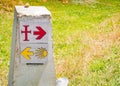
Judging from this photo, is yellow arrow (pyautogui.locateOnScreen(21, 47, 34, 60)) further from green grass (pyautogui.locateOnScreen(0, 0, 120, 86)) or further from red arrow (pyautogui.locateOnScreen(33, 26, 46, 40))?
green grass (pyautogui.locateOnScreen(0, 0, 120, 86))

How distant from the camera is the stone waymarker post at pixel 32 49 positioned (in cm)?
613

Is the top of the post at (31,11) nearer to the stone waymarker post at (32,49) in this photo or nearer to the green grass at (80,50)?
the stone waymarker post at (32,49)

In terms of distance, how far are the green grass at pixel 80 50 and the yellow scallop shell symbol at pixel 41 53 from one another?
6.90 ft

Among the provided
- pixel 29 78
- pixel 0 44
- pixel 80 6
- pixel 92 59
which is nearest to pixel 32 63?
pixel 29 78

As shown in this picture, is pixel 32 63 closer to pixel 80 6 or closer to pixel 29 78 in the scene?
pixel 29 78

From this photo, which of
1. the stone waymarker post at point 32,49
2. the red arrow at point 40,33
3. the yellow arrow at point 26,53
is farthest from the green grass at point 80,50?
the red arrow at point 40,33

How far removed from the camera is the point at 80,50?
11.5 m

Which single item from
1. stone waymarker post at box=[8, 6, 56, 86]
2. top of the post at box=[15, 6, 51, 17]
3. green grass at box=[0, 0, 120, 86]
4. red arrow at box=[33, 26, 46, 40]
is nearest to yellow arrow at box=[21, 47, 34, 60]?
stone waymarker post at box=[8, 6, 56, 86]

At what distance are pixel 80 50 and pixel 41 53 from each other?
5.21 meters

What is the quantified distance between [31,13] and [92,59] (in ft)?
14.7

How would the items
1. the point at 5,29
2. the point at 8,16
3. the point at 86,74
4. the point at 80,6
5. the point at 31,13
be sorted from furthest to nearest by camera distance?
the point at 80,6, the point at 8,16, the point at 5,29, the point at 86,74, the point at 31,13

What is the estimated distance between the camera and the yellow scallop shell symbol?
6.27m

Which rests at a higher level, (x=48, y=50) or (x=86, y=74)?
(x=48, y=50)

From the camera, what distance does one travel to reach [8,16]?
19172 millimetres
